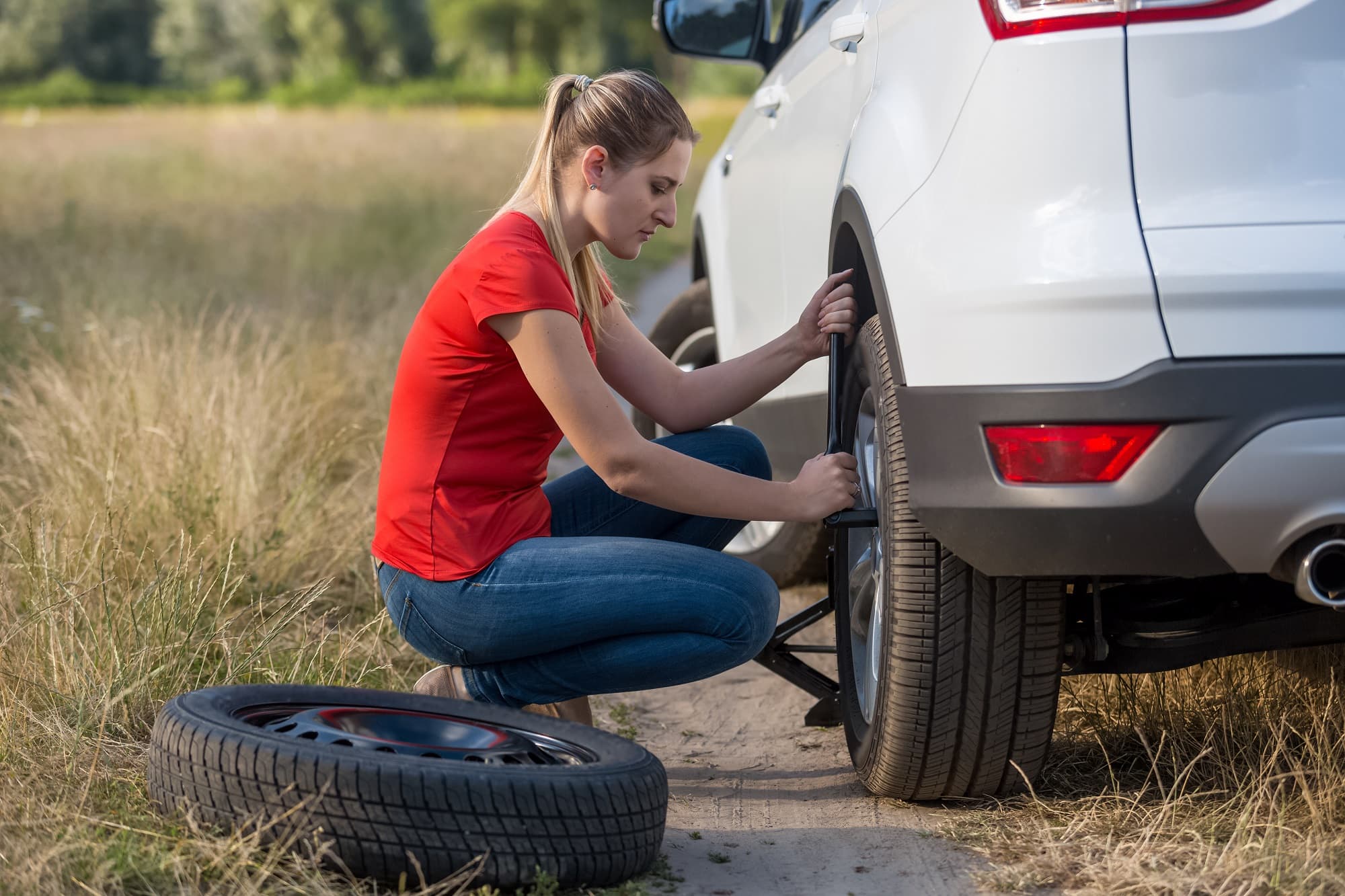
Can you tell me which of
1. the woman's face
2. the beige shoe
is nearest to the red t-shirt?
the woman's face

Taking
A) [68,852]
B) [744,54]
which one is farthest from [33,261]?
[68,852]

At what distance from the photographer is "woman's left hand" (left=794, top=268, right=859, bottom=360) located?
2.76m

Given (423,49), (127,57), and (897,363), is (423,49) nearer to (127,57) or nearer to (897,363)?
(127,57)

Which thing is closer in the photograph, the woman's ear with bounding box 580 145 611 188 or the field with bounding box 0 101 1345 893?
the field with bounding box 0 101 1345 893

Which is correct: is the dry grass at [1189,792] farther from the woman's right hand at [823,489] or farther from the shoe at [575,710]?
the shoe at [575,710]

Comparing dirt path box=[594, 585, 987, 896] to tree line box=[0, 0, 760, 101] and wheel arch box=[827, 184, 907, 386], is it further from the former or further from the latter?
tree line box=[0, 0, 760, 101]

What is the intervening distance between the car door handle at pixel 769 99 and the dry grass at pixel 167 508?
2.97ft

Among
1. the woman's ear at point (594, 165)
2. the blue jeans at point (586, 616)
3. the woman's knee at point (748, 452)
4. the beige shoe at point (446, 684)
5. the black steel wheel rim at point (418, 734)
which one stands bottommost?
the beige shoe at point (446, 684)

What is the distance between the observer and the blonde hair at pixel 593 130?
262 centimetres

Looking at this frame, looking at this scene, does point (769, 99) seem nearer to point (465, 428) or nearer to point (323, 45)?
point (465, 428)

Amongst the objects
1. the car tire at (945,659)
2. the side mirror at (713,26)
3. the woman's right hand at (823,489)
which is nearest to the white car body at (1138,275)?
the car tire at (945,659)

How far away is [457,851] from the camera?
7.01 ft

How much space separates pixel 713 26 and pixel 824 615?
75.6 inches

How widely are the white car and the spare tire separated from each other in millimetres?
541
